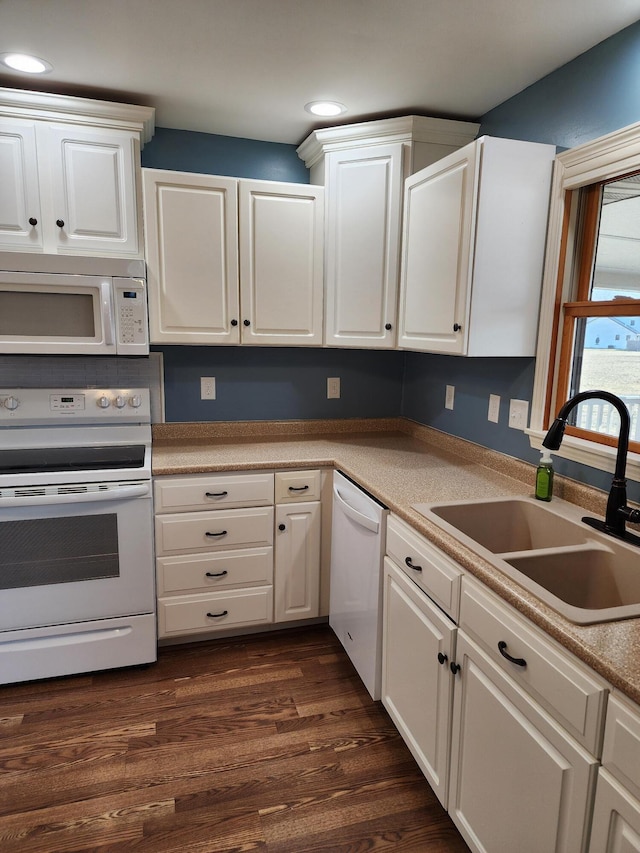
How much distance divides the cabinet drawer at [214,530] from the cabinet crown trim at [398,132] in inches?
66.4

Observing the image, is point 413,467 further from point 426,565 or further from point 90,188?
point 90,188

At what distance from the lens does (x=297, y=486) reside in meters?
2.44

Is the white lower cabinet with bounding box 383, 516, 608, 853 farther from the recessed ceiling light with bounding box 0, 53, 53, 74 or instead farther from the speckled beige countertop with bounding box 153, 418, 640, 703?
the recessed ceiling light with bounding box 0, 53, 53, 74

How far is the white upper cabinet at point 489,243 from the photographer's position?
1.86 meters

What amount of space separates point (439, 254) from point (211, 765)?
2.02 metres

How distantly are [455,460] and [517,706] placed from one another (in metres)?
1.36

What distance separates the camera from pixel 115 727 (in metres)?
2.00

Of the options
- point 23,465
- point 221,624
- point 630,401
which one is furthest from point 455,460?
point 23,465

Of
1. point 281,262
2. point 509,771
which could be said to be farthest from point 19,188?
point 509,771

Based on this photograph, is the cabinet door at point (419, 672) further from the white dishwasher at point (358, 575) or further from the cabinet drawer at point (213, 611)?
the cabinet drawer at point (213, 611)

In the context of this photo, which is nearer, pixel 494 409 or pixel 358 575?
pixel 358 575

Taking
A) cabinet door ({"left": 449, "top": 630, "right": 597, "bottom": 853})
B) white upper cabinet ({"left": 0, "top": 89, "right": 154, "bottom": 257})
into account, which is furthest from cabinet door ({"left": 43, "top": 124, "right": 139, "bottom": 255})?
cabinet door ({"left": 449, "top": 630, "right": 597, "bottom": 853})

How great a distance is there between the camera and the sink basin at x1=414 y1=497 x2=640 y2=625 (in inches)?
50.7

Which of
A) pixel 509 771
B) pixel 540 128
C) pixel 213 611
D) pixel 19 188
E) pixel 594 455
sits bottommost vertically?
pixel 213 611
